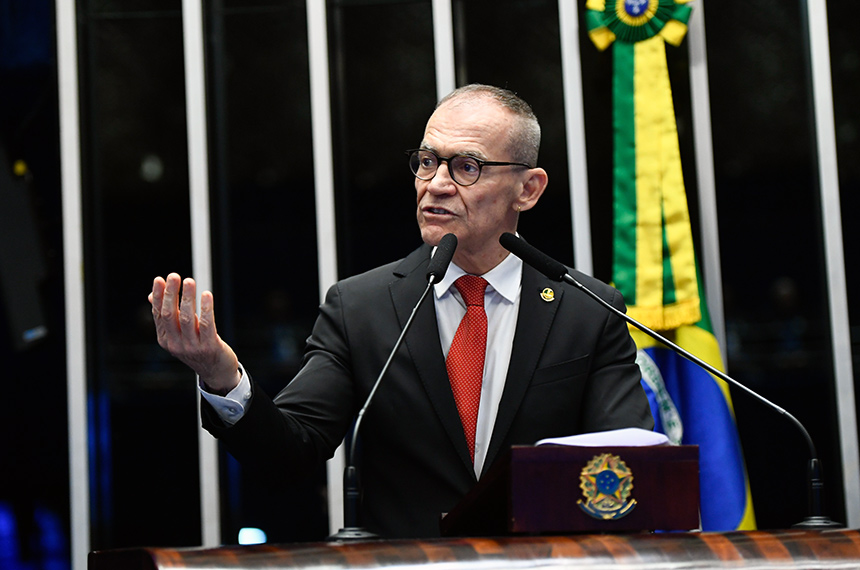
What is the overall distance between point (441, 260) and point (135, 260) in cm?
238

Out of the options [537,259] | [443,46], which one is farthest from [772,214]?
[537,259]

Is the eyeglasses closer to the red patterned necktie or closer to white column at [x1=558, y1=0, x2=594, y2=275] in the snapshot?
the red patterned necktie

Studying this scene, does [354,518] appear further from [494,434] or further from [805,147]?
[805,147]

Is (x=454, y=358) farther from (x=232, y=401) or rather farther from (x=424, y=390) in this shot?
(x=232, y=401)

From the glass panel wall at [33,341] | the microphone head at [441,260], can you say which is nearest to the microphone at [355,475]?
the microphone head at [441,260]

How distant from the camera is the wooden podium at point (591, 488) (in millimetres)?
1292

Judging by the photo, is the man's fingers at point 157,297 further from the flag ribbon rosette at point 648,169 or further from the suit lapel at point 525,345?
the flag ribbon rosette at point 648,169

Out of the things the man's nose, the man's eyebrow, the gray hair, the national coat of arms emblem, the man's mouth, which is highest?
the gray hair

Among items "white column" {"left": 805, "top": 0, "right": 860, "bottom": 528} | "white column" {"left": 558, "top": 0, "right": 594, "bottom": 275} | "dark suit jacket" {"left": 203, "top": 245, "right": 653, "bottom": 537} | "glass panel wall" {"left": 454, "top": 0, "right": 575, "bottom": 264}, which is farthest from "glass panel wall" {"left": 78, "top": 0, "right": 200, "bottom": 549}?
"white column" {"left": 805, "top": 0, "right": 860, "bottom": 528}

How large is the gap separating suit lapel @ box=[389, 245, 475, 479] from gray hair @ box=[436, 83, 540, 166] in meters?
0.30

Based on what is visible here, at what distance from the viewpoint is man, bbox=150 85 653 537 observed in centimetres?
196

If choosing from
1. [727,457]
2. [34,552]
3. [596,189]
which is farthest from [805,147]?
[34,552]

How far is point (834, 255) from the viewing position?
359 centimetres

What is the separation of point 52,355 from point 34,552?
733 millimetres
